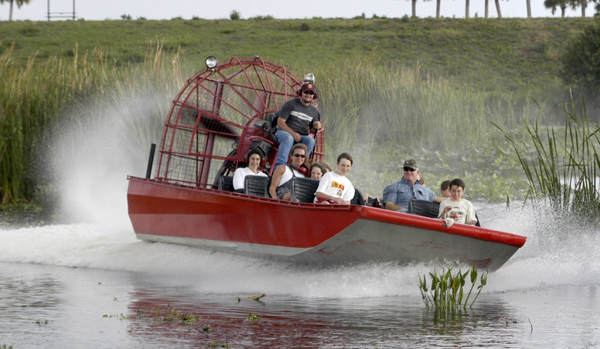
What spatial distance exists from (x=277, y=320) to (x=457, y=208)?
3.34 metres

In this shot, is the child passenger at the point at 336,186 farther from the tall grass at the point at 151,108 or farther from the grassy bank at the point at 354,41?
the grassy bank at the point at 354,41

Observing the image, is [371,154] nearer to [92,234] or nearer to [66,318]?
[92,234]

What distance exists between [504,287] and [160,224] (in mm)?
5003

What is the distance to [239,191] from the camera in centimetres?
1245

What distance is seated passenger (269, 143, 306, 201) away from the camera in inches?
470

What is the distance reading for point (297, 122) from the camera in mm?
12945

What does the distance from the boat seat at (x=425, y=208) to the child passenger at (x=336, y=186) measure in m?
0.79

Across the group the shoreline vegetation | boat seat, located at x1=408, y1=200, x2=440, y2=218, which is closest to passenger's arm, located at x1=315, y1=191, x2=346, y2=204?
boat seat, located at x1=408, y1=200, x2=440, y2=218

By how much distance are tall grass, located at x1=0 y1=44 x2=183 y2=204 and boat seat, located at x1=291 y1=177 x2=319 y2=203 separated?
9329 millimetres

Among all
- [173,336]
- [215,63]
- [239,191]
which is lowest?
[173,336]

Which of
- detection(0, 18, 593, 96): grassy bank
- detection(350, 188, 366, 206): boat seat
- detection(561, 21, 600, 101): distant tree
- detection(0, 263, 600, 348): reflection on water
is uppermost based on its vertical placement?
detection(0, 18, 593, 96): grassy bank

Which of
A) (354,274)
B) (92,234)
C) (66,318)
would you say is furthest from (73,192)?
(66,318)

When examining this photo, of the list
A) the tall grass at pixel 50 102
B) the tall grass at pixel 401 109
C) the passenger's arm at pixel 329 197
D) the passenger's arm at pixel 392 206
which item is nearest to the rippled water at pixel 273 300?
the passenger's arm at pixel 329 197

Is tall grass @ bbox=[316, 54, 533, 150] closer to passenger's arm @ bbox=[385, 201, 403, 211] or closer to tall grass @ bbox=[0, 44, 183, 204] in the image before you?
tall grass @ bbox=[0, 44, 183, 204]
